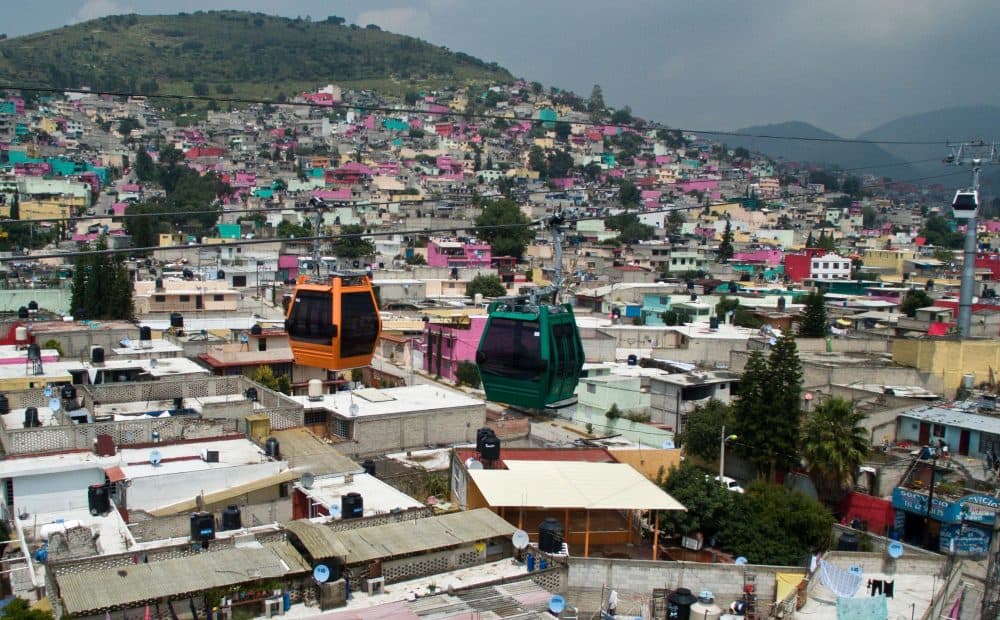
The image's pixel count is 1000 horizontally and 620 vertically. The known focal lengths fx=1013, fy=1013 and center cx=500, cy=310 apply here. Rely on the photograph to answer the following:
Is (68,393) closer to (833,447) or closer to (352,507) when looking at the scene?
(352,507)

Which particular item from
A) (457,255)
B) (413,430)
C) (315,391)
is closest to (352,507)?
(413,430)

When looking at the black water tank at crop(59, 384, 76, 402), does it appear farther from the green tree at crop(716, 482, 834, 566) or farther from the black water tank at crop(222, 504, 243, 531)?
the green tree at crop(716, 482, 834, 566)

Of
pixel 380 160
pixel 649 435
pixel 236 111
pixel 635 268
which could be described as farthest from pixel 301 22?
pixel 649 435

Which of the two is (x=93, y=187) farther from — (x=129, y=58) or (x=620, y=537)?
(x=129, y=58)

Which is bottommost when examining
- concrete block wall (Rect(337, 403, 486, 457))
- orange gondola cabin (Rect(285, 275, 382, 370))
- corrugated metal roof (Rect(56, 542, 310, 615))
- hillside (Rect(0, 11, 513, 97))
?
concrete block wall (Rect(337, 403, 486, 457))

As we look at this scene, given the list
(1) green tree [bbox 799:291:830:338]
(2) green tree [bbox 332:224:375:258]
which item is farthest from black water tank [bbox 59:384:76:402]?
(2) green tree [bbox 332:224:375:258]

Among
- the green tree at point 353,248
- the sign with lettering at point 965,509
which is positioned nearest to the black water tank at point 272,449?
the sign with lettering at point 965,509
